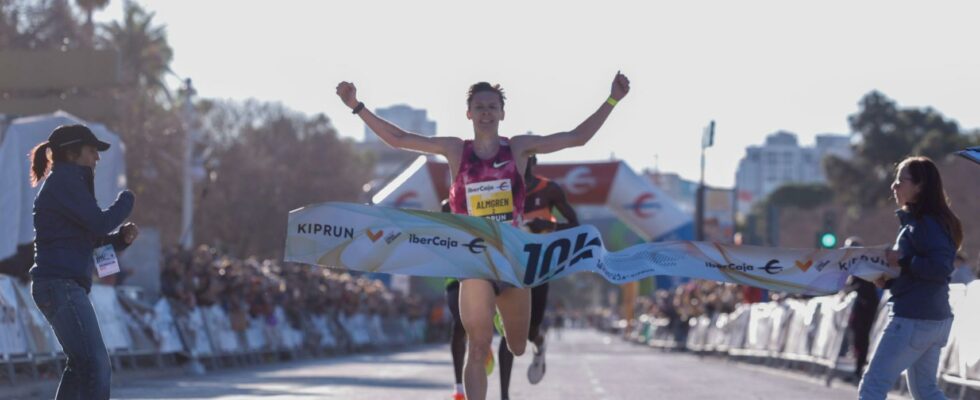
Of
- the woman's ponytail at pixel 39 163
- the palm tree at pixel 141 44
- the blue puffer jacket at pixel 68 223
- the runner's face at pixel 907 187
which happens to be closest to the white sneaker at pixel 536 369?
the runner's face at pixel 907 187

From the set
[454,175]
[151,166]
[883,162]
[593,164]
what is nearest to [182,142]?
[151,166]

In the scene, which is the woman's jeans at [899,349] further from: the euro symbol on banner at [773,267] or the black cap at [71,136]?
the black cap at [71,136]

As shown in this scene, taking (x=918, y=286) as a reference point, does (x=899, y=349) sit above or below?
below

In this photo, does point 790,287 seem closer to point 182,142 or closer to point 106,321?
point 106,321

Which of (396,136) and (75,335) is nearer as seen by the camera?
(75,335)

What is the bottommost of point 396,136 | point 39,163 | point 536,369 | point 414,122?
point 536,369

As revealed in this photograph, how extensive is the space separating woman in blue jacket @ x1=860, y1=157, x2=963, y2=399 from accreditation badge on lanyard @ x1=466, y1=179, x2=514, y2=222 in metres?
2.26

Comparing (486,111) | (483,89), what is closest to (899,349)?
(486,111)

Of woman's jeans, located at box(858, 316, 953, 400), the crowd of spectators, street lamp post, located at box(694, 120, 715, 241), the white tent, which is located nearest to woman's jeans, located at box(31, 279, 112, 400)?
woman's jeans, located at box(858, 316, 953, 400)

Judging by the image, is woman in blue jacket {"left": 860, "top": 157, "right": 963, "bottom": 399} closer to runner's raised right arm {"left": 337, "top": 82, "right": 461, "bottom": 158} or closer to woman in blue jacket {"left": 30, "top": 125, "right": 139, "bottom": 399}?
runner's raised right arm {"left": 337, "top": 82, "right": 461, "bottom": 158}

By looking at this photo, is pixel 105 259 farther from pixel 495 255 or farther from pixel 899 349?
pixel 899 349

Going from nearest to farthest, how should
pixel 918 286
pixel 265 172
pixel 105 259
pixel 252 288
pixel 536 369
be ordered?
1. pixel 918 286
2. pixel 105 259
3. pixel 536 369
4. pixel 252 288
5. pixel 265 172

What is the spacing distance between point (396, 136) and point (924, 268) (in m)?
3.08

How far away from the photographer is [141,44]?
69562 millimetres
